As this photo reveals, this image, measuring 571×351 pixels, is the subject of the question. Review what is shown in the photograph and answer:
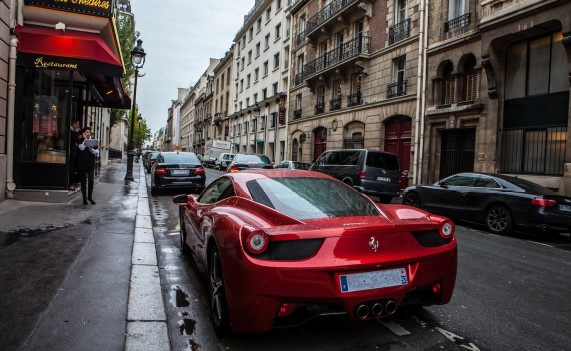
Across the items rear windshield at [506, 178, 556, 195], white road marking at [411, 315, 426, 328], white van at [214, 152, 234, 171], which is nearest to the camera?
white road marking at [411, 315, 426, 328]

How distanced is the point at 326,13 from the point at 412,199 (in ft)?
68.1

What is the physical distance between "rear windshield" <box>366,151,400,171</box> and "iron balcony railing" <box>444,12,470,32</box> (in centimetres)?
702

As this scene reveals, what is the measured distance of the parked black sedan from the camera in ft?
27.1

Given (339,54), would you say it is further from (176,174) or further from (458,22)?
(176,174)

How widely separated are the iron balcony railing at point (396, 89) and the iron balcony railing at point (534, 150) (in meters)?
6.41

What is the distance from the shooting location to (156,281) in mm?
4453

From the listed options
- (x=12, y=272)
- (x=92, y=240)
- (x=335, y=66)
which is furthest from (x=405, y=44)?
(x=12, y=272)

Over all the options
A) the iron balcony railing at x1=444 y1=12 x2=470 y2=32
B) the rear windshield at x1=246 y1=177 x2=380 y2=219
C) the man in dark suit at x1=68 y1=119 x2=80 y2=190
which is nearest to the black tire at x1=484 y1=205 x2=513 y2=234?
the rear windshield at x1=246 y1=177 x2=380 y2=219

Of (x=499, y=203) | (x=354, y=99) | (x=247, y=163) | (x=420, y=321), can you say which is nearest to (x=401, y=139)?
(x=354, y=99)

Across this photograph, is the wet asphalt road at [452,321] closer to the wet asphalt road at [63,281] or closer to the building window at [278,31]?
the wet asphalt road at [63,281]

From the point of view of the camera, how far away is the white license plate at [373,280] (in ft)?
9.03

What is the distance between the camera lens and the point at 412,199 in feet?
39.2

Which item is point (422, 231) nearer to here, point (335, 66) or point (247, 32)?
point (335, 66)

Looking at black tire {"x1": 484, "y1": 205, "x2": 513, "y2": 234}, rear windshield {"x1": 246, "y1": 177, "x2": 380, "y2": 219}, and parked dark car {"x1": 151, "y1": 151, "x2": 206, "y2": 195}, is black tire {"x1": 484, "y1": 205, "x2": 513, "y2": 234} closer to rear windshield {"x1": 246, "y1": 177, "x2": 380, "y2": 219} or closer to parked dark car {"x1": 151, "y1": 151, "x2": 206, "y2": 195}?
rear windshield {"x1": 246, "y1": 177, "x2": 380, "y2": 219}
